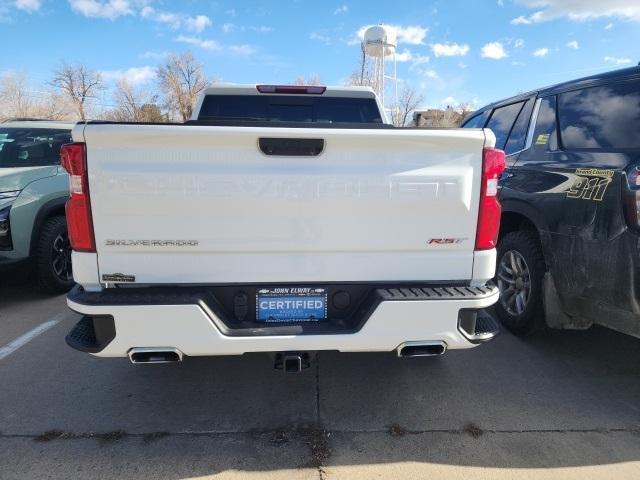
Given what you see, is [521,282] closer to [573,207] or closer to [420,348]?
[573,207]

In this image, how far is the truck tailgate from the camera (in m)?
2.27

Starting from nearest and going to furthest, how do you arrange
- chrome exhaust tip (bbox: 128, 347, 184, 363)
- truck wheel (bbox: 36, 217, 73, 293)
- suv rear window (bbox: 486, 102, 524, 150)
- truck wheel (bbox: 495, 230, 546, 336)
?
chrome exhaust tip (bbox: 128, 347, 184, 363), truck wheel (bbox: 495, 230, 546, 336), suv rear window (bbox: 486, 102, 524, 150), truck wheel (bbox: 36, 217, 73, 293)

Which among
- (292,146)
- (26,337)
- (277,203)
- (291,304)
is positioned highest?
(292,146)

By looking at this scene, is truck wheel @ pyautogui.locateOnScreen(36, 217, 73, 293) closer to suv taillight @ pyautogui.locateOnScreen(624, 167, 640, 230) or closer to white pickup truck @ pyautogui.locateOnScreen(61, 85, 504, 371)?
white pickup truck @ pyautogui.locateOnScreen(61, 85, 504, 371)

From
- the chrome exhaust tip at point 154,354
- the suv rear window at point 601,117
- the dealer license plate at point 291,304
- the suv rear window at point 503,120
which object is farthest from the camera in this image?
the suv rear window at point 503,120

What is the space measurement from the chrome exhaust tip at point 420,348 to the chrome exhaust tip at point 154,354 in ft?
3.90

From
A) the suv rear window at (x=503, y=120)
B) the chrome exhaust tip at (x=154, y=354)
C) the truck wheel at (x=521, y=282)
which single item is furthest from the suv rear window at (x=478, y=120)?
the chrome exhaust tip at (x=154, y=354)

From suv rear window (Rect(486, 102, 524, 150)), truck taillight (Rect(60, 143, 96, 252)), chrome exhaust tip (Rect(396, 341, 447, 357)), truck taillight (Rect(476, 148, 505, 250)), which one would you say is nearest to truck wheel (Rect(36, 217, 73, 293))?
truck taillight (Rect(60, 143, 96, 252))

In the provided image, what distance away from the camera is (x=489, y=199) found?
98.3 inches

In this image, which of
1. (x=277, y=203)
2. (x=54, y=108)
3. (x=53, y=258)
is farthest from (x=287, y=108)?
(x=54, y=108)

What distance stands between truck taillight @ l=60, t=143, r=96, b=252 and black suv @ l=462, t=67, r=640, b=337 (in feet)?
9.79

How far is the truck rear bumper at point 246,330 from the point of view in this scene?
231 centimetres

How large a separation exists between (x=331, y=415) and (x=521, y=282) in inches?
82.8

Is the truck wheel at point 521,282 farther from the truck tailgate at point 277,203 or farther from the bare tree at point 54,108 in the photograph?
the bare tree at point 54,108
